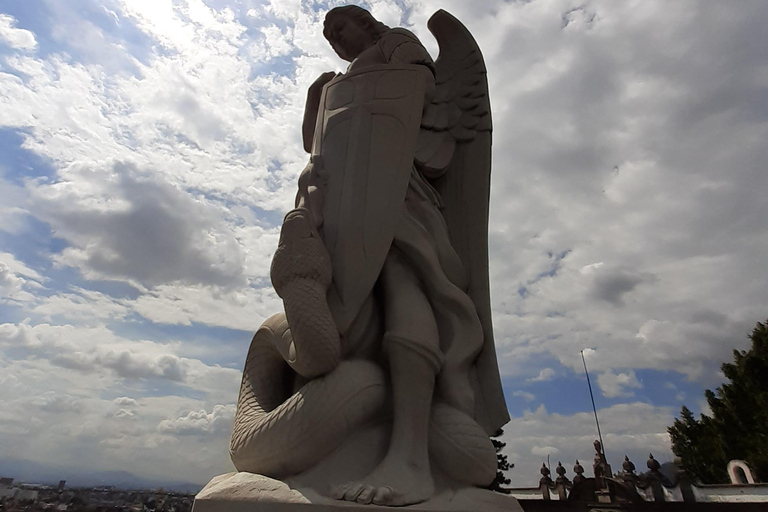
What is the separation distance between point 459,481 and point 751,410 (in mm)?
20971

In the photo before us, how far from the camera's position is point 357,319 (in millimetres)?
2547

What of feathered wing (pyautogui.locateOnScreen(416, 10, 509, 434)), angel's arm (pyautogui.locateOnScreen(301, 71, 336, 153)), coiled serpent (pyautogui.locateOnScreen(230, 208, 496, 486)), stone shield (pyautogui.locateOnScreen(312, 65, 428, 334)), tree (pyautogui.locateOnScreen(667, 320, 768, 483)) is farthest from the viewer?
tree (pyautogui.locateOnScreen(667, 320, 768, 483))

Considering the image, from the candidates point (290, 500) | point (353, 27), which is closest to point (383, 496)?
point (290, 500)

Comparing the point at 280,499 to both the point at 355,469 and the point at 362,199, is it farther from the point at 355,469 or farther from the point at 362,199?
the point at 362,199

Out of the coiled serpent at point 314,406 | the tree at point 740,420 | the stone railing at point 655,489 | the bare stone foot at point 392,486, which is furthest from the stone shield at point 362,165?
the tree at point 740,420

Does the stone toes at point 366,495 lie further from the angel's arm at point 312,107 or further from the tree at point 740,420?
the tree at point 740,420

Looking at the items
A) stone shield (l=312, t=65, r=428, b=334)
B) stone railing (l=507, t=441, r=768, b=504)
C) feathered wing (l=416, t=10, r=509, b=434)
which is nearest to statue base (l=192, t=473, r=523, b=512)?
stone shield (l=312, t=65, r=428, b=334)

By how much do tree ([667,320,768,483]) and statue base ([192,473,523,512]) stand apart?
61.0 ft

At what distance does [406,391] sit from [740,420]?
70.3 ft

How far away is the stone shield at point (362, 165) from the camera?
98.7 inches

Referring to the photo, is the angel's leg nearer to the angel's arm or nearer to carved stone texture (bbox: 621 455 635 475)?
the angel's arm

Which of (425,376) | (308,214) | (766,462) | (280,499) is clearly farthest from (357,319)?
(766,462)

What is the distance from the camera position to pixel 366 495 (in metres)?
1.89

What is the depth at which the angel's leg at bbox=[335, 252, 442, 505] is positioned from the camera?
1960 mm
